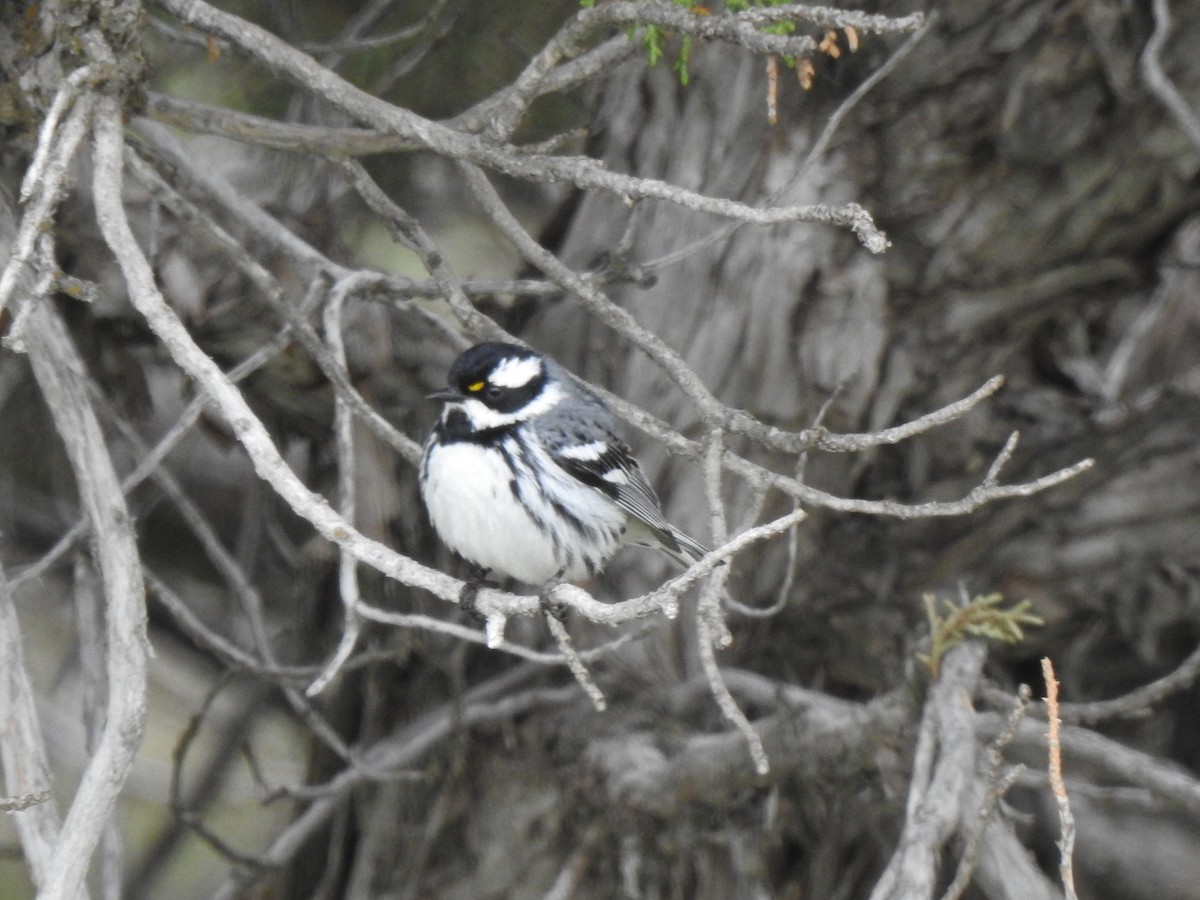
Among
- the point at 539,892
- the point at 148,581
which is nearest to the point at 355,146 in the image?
the point at 148,581

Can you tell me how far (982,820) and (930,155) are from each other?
81.2 inches

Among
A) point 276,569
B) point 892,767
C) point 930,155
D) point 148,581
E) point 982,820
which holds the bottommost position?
point 982,820

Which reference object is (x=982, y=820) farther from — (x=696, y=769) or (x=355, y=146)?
(x=355, y=146)

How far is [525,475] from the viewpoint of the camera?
3371 millimetres

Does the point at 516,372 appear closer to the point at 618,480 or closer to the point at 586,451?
the point at 586,451

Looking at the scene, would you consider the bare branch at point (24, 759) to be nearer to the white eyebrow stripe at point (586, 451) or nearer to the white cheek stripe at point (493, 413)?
the white cheek stripe at point (493, 413)

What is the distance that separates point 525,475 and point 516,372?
243mm

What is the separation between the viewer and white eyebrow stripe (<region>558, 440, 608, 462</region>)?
3422 mm

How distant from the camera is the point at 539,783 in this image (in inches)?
161

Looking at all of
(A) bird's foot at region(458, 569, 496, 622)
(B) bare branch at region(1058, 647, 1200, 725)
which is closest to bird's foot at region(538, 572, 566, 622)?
(A) bird's foot at region(458, 569, 496, 622)

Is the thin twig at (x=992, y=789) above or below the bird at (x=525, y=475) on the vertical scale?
below

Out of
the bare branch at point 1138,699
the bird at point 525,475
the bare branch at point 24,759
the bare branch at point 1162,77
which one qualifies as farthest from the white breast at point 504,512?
the bare branch at point 1162,77

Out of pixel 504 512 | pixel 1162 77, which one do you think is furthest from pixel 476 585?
pixel 1162 77

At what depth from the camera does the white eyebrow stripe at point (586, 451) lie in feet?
11.2
